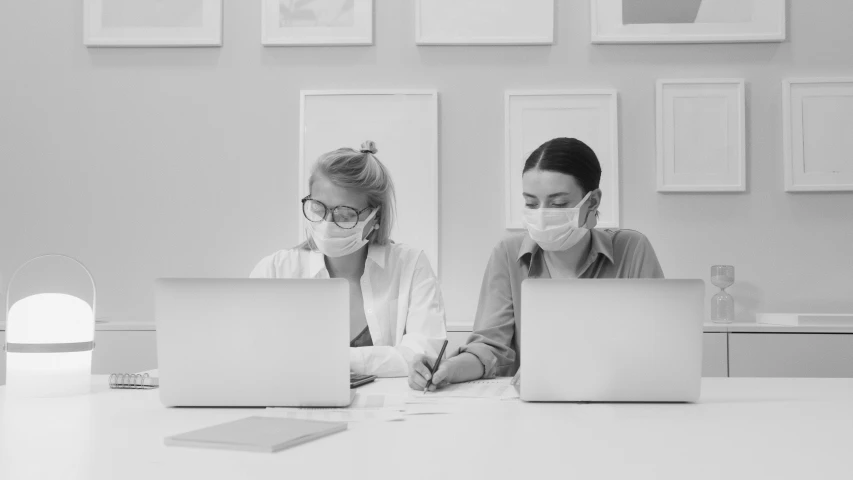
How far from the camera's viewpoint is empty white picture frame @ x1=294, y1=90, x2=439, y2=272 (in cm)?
312

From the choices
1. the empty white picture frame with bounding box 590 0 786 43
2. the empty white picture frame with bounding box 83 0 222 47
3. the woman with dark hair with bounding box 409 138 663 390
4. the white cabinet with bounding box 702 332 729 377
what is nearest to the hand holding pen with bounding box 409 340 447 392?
the woman with dark hair with bounding box 409 138 663 390

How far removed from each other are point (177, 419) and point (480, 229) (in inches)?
80.0

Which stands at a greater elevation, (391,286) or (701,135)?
(701,135)

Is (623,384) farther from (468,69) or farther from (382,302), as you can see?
(468,69)

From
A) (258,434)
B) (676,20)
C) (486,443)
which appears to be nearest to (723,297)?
(676,20)

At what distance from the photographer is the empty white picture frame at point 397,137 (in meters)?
3.12

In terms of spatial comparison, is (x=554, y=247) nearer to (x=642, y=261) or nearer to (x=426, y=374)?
(x=642, y=261)

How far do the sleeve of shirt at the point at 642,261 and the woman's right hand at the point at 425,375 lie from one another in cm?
76

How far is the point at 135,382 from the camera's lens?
160cm

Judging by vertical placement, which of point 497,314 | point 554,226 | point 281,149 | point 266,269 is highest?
point 281,149

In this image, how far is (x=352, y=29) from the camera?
3148mm

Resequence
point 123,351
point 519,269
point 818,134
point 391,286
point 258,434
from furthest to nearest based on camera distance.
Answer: point 818,134 < point 123,351 < point 391,286 < point 519,269 < point 258,434

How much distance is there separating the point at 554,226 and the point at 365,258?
63 centimetres

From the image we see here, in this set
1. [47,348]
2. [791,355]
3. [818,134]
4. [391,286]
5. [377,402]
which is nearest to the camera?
[377,402]
